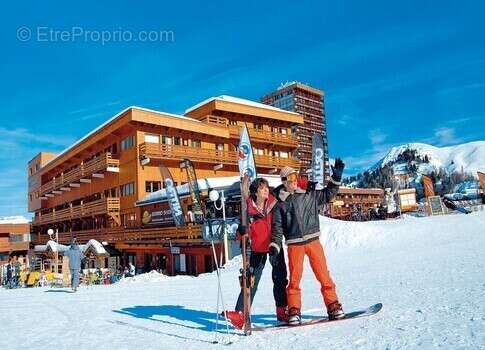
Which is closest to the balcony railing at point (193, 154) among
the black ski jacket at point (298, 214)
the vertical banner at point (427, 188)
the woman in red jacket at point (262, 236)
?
the vertical banner at point (427, 188)

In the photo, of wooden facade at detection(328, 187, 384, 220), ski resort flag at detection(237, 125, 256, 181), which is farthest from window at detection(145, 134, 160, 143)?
wooden facade at detection(328, 187, 384, 220)

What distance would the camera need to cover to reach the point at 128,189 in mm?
32000

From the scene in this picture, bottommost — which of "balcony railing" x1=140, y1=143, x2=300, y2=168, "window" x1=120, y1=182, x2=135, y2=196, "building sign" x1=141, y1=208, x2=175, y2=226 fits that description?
"building sign" x1=141, y1=208, x2=175, y2=226

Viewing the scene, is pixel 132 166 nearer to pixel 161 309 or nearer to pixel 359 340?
pixel 161 309

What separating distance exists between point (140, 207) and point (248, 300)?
85.8 feet

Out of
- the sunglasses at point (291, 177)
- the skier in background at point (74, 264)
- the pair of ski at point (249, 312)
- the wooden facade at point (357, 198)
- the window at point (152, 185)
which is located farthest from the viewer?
the wooden facade at point (357, 198)

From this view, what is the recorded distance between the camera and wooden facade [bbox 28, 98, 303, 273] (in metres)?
28.5

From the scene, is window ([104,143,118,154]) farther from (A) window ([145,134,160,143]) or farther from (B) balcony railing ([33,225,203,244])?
(B) balcony railing ([33,225,203,244])

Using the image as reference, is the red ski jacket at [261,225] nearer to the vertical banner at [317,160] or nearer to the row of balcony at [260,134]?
the vertical banner at [317,160]

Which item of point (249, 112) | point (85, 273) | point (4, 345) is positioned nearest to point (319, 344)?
point (4, 345)

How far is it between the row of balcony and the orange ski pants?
31.4 meters

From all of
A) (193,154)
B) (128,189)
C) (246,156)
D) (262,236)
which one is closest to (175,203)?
(246,156)

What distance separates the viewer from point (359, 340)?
12.2 ft

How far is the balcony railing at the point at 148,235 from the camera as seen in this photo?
21602 mm
